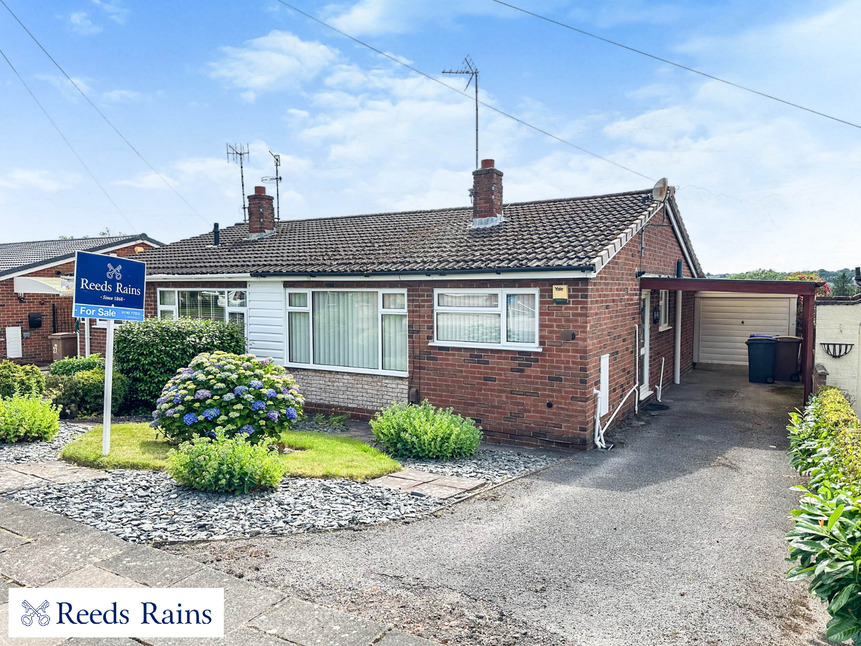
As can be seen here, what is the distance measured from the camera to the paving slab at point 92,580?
14.3ft

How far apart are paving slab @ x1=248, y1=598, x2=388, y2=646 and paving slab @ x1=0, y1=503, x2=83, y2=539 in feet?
8.62

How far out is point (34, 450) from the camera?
823 cm

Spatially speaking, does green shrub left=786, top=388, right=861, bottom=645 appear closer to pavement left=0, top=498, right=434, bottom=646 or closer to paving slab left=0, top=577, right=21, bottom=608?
pavement left=0, top=498, right=434, bottom=646

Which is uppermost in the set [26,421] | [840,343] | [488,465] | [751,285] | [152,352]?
[751,285]

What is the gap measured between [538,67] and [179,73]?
8419 millimetres

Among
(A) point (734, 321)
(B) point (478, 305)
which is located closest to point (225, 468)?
(B) point (478, 305)

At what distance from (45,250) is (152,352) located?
1681 cm

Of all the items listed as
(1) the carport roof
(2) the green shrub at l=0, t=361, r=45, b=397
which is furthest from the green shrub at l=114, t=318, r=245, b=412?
(1) the carport roof

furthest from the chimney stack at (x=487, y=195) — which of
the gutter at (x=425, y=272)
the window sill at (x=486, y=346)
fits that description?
the window sill at (x=486, y=346)

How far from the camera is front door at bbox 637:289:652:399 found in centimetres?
1241

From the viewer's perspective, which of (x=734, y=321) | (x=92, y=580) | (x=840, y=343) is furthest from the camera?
(x=734, y=321)

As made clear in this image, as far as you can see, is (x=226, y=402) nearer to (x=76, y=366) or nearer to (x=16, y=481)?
(x=16, y=481)

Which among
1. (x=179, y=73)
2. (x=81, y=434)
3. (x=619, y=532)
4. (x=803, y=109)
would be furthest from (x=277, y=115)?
Answer: (x=619, y=532)

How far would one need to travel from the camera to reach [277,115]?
1574 centimetres
